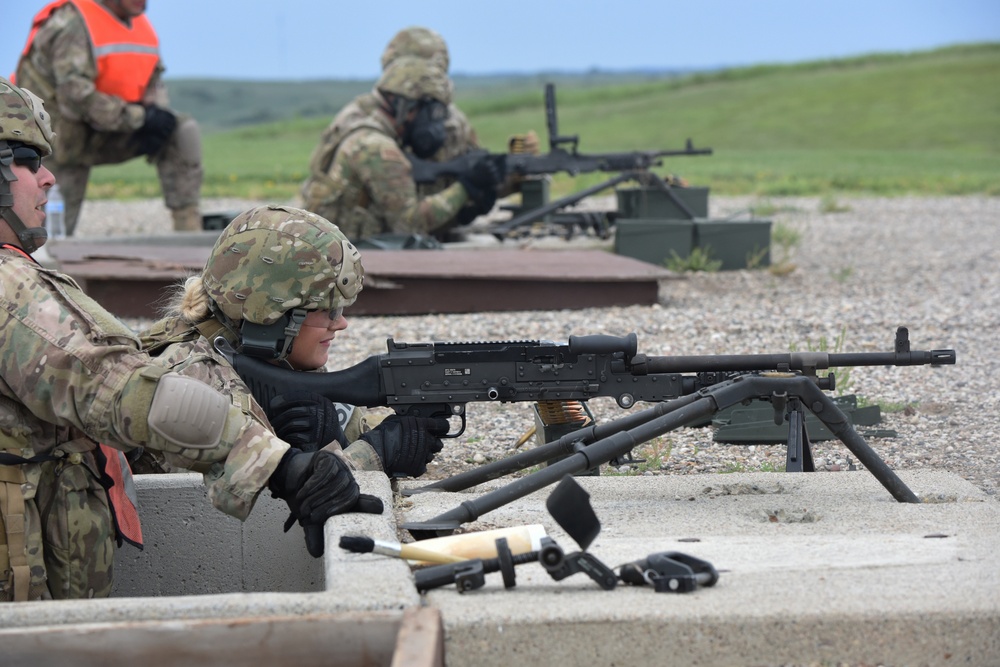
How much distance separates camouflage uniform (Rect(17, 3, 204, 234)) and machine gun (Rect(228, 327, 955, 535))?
7.87 meters

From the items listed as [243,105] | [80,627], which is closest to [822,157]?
[80,627]

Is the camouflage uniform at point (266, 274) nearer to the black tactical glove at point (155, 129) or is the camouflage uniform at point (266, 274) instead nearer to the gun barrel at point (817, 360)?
the gun barrel at point (817, 360)

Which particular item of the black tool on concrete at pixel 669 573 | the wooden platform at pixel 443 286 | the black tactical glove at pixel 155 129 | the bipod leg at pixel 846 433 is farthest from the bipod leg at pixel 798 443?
the black tactical glove at pixel 155 129

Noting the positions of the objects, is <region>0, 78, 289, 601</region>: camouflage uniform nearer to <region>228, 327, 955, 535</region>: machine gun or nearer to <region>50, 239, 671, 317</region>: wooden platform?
<region>228, 327, 955, 535</region>: machine gun

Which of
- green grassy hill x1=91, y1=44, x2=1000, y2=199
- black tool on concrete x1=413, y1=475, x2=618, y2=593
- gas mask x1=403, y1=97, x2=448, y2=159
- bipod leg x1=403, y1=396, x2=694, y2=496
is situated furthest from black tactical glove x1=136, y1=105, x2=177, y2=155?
black tool on concrete x1=413, y1=475, x2=618, y2=593

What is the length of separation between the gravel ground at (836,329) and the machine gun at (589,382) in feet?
3.05

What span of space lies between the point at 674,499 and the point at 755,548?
2.01ft

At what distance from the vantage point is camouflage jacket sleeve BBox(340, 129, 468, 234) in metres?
10.2

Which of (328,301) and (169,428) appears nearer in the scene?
(169,428)

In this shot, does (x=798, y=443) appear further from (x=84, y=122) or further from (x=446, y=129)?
(x=84, y=122)

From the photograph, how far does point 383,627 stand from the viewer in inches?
117

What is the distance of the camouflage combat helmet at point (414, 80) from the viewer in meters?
10.4

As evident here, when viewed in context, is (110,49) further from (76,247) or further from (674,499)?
(674,499)

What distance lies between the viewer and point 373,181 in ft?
33.7
